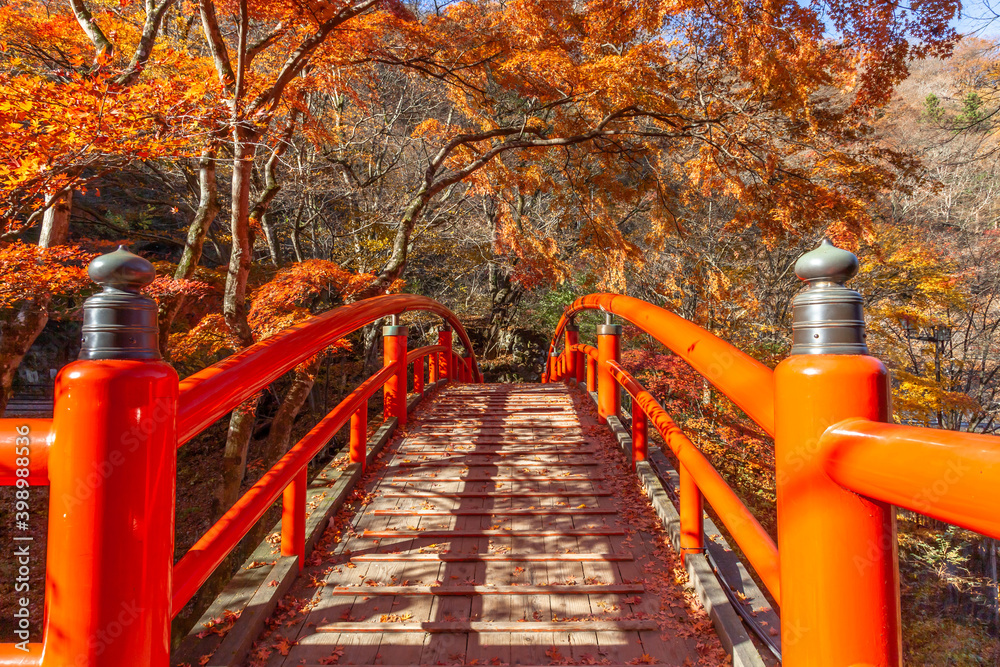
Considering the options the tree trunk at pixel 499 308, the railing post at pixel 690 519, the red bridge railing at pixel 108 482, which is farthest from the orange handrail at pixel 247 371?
the tree trunk at pixel 499 308

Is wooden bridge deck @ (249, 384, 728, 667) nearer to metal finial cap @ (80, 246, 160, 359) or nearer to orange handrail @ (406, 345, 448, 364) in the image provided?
orange handrail @ (406, 345, 448, 364)

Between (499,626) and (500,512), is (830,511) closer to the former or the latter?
(499,626)

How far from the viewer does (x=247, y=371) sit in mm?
1404

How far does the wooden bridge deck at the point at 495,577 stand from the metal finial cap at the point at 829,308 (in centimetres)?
130

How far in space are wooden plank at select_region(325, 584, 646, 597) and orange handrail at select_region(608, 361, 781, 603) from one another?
598mm

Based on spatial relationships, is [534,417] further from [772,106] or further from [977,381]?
[977,381]

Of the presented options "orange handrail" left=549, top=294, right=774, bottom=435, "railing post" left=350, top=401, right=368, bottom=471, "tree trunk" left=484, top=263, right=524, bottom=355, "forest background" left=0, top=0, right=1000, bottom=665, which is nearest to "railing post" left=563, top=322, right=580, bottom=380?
"forest background" left=0, top=0, right=1000, bottom=665

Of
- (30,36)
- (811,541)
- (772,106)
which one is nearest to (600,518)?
(811,541)

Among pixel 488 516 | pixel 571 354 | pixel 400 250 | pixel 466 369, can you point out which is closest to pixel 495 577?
pixel 488 516

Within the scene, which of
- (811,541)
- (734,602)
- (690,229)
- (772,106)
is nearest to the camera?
(811,541)

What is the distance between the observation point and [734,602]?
1772 millimetres

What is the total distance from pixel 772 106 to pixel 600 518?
8.20 metres

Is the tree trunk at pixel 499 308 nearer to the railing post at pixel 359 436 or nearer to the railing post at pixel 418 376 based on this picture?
the railing post at pixel 418 376

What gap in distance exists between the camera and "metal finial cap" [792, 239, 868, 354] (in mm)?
756
